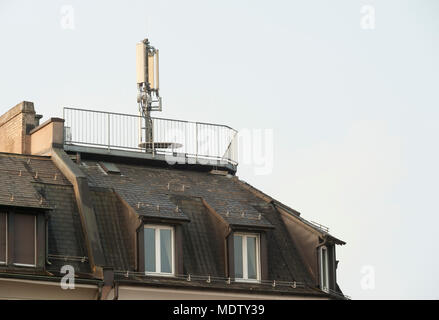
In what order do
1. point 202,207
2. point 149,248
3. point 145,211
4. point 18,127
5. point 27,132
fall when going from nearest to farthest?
point 149,248, point 145,211, point 202,207, point 27,132, point 18,127

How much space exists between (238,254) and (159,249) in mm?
3294

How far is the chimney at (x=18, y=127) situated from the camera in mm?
56344

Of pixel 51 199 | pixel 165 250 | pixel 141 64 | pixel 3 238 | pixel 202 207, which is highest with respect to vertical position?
pixel 141 64

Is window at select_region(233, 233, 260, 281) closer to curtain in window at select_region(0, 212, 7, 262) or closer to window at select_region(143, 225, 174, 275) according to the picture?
window at select_region(143, 225, 174, 275)

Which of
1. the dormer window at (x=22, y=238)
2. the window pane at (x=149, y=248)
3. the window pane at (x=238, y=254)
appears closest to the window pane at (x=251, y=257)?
the window pane at (x=238, y=254)

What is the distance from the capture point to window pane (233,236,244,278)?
50250mm

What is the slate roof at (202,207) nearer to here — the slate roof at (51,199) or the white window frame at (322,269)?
the white window frame at (322,269)

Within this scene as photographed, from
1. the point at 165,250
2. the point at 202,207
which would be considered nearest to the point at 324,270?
the point at 202,207

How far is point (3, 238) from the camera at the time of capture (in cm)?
4519

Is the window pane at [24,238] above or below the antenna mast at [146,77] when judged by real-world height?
below

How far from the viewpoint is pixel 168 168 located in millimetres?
56062

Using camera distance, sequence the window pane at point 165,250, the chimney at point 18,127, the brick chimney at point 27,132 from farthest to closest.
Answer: the chimney at point 18,127 → the brick chimney at point 27,132 → the window pane at point 165,250

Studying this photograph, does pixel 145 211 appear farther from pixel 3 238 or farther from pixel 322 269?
pixel 322 269
